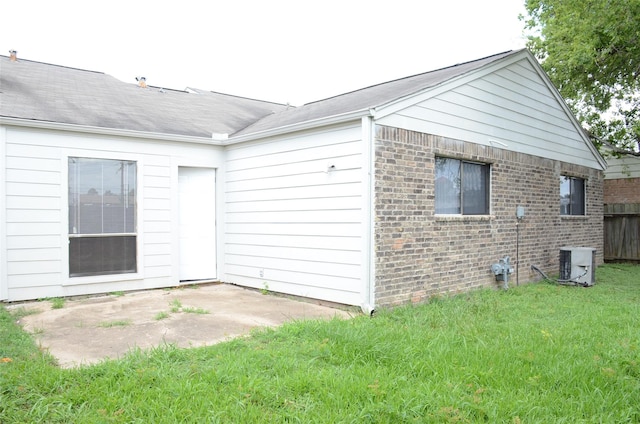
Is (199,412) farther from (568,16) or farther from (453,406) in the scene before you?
(568,16)

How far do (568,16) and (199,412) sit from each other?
1170 cm

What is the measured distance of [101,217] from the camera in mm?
7965

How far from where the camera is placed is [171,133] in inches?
337

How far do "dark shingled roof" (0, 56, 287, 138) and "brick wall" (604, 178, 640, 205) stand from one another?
37.4 ft

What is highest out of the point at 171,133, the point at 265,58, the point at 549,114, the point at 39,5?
the point at 265,58

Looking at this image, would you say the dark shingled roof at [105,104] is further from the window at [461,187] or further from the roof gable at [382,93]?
the window at [461,187]

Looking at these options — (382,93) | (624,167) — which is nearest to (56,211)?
(382,93)

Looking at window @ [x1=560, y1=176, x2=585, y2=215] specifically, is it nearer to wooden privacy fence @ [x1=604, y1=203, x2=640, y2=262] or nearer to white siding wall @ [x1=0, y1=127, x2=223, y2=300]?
wooden privacy fence @ [x1=604, y1=203, x2=640, y2=262]

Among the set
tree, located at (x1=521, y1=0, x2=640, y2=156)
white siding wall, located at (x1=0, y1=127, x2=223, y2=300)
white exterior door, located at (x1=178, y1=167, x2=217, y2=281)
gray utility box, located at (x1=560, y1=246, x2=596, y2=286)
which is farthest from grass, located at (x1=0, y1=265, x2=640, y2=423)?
tree, located at (x1=521, y1=0, x2=640, y2=156)

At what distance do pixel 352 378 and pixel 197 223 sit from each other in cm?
597

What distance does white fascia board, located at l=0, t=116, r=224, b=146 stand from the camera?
7215 mm

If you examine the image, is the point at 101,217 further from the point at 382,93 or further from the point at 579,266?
the point at 579,266

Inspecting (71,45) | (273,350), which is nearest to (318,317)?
(273,350)

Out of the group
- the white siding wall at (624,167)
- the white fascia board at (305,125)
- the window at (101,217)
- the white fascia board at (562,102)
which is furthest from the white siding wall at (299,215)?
the white siding wall at (624,167)
